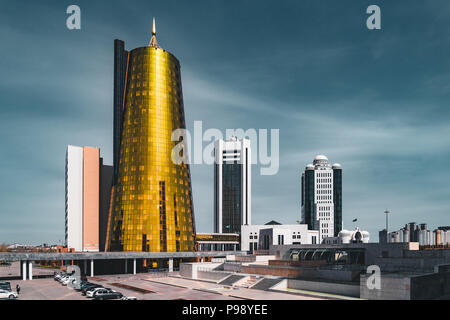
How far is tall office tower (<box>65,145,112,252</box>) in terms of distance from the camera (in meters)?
125

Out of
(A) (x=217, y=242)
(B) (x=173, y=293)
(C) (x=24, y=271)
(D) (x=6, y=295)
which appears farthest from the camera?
(A) (x=217, y=242)

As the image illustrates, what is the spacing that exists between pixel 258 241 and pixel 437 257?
77.2m

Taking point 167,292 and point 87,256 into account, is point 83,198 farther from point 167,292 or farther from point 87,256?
point 167,292

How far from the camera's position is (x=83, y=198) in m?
127

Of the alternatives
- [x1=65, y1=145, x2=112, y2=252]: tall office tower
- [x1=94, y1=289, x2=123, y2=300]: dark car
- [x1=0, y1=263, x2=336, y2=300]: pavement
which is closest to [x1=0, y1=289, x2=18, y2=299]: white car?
[x1=0, y1=263, x2=336, y2=300]: pavement

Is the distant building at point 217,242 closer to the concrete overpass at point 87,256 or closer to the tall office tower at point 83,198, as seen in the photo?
the concrete overpass at point 87,256

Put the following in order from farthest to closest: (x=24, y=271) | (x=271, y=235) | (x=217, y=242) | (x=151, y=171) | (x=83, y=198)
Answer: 1. (x=217, y=242)
2. (x=271, y=235)
3. (x=83, y=198)
4. (x=151, y=171)
5. (x=24, y=271)

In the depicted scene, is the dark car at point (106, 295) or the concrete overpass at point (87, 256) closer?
the dark car at point (106, 295)

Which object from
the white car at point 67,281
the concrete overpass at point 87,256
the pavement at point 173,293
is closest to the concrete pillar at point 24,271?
the concrete overpass at point 87,256

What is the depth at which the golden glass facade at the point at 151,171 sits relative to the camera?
113312mm

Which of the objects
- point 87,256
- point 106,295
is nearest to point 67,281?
point 87,256

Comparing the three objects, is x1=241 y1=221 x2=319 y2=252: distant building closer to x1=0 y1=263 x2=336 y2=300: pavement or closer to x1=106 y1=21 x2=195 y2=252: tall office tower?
x1=106 y1=21 x2=195 y2=252: tall office tower
